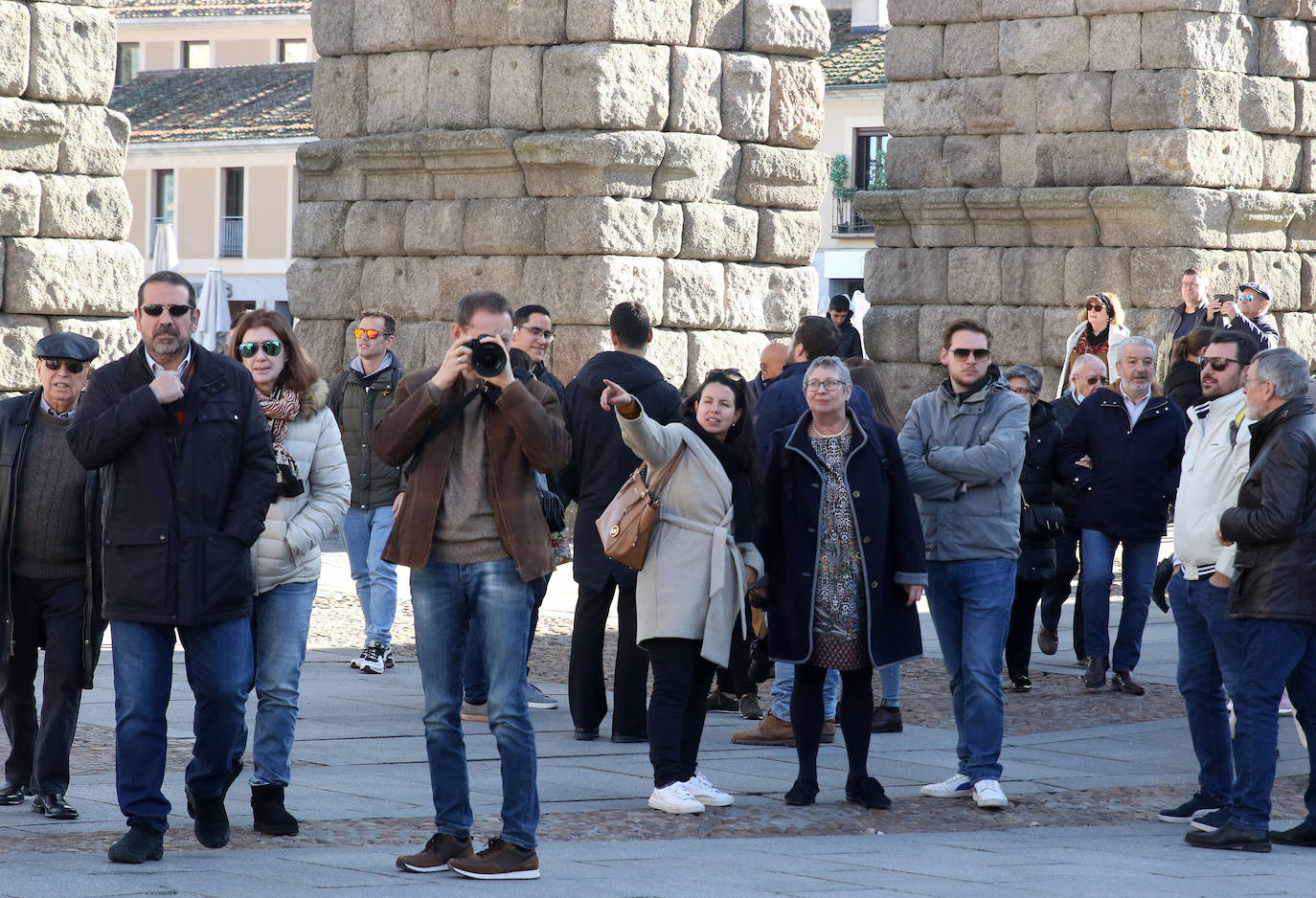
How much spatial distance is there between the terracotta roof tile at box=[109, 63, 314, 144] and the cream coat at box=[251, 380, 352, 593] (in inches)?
1529

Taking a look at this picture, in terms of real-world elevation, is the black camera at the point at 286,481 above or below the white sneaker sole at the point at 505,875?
above

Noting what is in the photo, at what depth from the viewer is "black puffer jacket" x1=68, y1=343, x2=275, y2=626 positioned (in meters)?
6.15

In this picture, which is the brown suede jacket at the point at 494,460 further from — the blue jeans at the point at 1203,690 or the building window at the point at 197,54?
the building window at the point at 197,54

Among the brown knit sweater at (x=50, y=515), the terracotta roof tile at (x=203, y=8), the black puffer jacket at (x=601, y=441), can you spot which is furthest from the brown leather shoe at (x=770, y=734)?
the terracotta roof tile at (x=203, y=8)

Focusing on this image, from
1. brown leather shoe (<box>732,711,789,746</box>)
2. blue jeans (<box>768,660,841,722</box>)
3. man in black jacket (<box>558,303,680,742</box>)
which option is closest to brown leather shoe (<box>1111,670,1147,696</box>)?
blue jeans (<box>768,660,841,722</box>)

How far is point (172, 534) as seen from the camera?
6.19 meters

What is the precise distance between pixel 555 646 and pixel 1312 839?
503 cm

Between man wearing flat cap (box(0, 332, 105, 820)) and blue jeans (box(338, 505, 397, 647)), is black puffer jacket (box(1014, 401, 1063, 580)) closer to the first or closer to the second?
blue jeans (box(338, 505, 397, 647))

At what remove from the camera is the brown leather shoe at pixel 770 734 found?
8.77m

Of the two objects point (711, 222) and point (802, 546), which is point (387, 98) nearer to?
point (711, 222)

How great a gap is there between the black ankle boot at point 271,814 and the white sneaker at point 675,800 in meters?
1.38

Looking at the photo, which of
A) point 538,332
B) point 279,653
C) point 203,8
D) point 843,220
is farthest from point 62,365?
point 203,8

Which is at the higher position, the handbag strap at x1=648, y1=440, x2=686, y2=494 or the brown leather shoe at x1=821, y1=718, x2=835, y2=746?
the handbag strap at x1=648, y1=440, x2=686, y2=494

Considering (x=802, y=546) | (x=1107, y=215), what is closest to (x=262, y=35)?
(x=1107, y=215)
